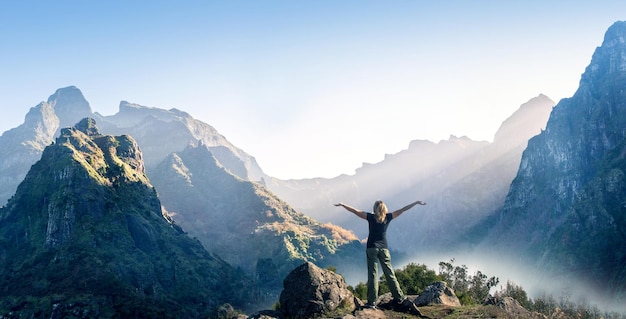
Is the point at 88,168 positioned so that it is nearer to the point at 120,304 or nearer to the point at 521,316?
the point at 120,304

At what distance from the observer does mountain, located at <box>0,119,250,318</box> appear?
122125 mm

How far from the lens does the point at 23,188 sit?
189750mm

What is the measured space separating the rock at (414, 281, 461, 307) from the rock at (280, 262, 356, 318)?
4558 mm

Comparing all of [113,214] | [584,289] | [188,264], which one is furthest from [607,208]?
[113,214]

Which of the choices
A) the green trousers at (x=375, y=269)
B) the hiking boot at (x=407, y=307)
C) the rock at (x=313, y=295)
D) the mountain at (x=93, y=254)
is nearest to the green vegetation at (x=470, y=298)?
the hiking boot at (x=407, y=307)

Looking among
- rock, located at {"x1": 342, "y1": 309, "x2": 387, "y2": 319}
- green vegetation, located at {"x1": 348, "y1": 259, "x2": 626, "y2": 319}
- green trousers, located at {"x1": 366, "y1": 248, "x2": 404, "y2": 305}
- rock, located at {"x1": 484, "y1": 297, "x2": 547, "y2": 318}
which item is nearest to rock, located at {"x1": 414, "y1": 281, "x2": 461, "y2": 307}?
green vegetation, located at {"x1": 348, "y1": 259, "x2": 626, "y2": 319}

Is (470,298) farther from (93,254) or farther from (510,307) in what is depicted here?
(93,254)

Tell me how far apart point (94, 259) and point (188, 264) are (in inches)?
1634

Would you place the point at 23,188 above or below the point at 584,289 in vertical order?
above

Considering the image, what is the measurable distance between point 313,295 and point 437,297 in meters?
7.45

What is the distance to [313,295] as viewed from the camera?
20859 mm

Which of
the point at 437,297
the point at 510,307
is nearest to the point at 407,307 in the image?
the point at 510,307

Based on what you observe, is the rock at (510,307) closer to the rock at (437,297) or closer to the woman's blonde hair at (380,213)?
the rock at (437,297)

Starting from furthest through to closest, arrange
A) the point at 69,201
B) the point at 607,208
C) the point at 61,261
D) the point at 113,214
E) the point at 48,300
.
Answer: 1. the point at 607,208
2. the point at 113,214
3. the point at 69,201
4. the point at 61,261
5. the point at 48,300
